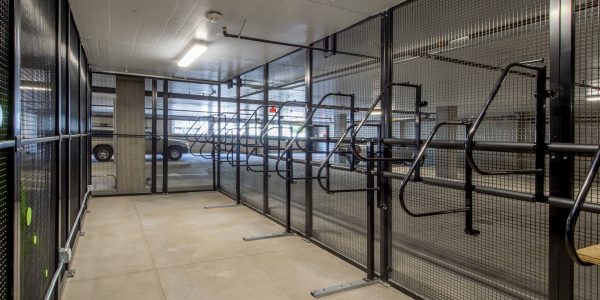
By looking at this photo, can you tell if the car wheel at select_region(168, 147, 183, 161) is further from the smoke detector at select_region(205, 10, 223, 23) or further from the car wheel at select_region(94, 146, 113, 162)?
the smoke detector at select_region(205, 10, 223, 23)

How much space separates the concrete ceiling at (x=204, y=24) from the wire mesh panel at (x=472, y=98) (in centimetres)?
54

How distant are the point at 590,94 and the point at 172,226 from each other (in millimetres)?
4585

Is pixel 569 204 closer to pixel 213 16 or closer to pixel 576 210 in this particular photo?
pixel 576 210

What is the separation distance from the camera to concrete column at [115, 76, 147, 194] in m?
7.02

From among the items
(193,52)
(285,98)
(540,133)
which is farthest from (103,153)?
(540,133)

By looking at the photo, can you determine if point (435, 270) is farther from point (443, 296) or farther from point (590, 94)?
point (590, 94)

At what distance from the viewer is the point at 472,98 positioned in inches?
95.7

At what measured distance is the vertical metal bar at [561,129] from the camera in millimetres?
1740

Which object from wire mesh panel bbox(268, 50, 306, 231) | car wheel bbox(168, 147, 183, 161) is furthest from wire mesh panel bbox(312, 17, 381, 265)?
car wheel bbox(168, 147, 183, 161)

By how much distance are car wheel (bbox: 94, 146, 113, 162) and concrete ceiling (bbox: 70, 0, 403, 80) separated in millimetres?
7876

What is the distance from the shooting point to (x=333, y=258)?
11.9ft

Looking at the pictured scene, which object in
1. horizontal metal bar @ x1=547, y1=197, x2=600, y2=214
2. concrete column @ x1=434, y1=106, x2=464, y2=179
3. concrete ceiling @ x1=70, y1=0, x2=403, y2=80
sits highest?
concrete ceiling @ x1=70, y1=0, x2=403, y2=80

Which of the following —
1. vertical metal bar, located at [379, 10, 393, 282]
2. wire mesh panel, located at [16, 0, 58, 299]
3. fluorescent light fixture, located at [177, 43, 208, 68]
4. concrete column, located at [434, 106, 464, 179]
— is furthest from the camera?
fluorescent light fixture, located at [177, 43, 208, 68]

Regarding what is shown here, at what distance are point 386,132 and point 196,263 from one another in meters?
2.19
